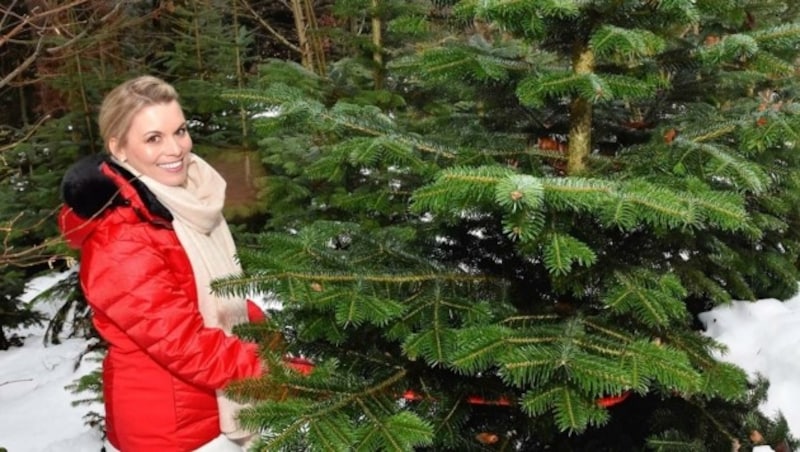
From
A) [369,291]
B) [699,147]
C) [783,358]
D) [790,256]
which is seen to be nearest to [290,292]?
[369,291]

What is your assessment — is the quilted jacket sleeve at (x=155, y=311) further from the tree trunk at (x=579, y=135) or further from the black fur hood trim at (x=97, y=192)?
the tree trunk at (x=579, y=135)

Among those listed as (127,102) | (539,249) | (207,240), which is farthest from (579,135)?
(127,102)

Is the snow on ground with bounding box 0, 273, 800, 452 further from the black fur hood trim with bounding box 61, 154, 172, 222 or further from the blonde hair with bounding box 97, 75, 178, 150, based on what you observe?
the blonde hair with bounding box 97, 75, 178, 150

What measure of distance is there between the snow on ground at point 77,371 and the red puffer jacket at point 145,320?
122 cm

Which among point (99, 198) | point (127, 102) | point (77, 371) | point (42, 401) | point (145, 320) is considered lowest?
point (77, 371)

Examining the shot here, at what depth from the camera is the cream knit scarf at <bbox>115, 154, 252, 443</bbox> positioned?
2.27m

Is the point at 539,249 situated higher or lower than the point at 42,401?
higher

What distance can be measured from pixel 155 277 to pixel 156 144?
1.57ft

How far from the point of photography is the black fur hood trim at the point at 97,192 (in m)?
2.14

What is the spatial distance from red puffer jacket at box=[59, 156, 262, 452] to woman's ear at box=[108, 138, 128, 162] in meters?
0.06

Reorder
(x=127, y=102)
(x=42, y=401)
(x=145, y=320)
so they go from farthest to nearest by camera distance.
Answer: (x=42, y=401) < (x=127, y=102) < (x=145, y=320)

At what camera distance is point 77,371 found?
6598 mm

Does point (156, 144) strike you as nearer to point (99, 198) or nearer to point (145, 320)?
point (99, 198)

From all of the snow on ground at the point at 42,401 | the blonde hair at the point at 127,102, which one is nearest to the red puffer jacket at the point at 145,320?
the blonde hair at the point at 127,102
